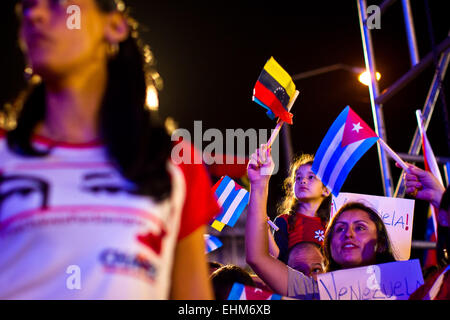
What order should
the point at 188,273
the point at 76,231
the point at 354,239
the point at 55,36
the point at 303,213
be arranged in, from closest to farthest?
the point at 76,231 → the point at 55,36 → the point at 188,273 → the point at 354,239 → the point at 303,213

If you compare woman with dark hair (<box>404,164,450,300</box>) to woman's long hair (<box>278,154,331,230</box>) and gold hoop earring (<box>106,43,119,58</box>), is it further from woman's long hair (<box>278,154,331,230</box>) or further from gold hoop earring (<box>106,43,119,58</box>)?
gold hoop earring (<box>106,43,119,58</box>)

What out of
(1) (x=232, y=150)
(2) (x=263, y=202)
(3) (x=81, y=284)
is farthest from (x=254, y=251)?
(1) (x=232, y=150)

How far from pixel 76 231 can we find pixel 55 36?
0.50 m

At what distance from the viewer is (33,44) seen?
1.32 meters

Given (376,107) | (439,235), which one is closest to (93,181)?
(439,235)

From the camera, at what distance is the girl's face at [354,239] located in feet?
9.22

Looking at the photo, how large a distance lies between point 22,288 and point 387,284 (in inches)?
72.0

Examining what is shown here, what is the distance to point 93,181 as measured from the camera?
128 centimetres

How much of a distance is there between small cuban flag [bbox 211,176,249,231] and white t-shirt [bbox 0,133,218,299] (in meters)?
2.92

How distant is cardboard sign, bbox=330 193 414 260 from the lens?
3.28 meters

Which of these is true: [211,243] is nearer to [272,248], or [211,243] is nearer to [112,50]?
[272,248]

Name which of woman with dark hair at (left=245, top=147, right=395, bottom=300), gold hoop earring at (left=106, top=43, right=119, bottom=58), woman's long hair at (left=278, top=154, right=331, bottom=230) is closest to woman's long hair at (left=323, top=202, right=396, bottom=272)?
woman with dark hair at (left=245, top=147, right=395, bottom=300)
